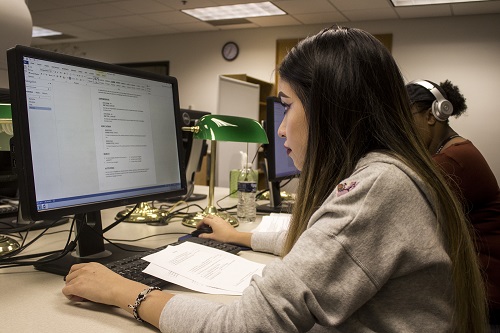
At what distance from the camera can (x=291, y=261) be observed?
60 cm

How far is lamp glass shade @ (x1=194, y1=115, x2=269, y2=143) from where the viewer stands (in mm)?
1393

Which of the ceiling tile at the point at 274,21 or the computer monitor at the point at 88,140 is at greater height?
the ceiling tile at the point at 274,21

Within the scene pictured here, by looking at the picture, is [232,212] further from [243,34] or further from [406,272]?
[243,34]

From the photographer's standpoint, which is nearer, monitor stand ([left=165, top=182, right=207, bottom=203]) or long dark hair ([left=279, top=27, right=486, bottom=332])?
long dark hair ([left=279, top=27, right=486, bottom=332])

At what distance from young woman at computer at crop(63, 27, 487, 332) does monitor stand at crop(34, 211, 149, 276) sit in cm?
18

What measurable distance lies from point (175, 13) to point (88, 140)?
4.97m

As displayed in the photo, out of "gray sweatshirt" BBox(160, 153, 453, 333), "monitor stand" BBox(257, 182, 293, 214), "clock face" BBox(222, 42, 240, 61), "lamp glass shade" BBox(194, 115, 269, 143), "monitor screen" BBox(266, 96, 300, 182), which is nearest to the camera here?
"gray sweatshirt" BBox(160, 153, 453, 333)

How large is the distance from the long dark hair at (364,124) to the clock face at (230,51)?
5747 millimetres

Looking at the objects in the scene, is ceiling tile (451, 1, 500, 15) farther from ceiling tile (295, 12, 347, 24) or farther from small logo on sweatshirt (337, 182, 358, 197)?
small logo on sweatshirt (337, 182, 358, 197)

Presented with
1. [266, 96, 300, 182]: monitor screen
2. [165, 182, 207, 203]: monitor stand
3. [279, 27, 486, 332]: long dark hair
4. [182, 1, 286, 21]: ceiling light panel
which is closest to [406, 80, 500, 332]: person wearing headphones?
[266, 96, 300, 182]: monitor screen

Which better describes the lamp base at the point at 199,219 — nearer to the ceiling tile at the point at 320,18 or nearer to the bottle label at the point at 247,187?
the bottle label at the point at 247,187

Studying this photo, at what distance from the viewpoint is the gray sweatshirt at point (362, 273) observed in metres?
0.58

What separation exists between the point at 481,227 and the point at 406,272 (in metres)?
1.07

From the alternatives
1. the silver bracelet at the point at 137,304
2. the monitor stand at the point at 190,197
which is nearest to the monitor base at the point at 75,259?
the silver bracelet at the point at 137,304
